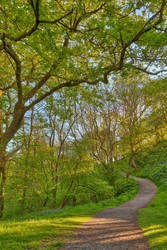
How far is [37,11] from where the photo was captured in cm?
543

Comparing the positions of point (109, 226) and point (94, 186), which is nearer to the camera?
point (109, 226)

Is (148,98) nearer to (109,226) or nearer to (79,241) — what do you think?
(109,226)

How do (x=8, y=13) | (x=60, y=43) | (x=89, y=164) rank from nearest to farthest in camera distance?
(x=8, y=13), (x=60, y=43), (x=89, y=164)

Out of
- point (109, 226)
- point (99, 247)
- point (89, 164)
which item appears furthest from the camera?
point (89, 164)

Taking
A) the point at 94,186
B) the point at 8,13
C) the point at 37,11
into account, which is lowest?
the point at 94,186

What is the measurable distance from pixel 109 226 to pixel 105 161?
480 inches

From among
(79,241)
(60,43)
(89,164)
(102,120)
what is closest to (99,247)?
(79,241)

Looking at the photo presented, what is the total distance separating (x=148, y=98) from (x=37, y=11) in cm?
1711

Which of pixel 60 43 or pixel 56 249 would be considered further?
pixel 60 43

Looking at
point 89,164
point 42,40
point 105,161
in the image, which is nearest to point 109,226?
point 89,164

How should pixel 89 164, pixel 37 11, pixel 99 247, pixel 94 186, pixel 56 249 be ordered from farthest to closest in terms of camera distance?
pixel 94 186 < pixel 89 164 < pixel 37 11 < pixel 99 247 < pixel 56 249

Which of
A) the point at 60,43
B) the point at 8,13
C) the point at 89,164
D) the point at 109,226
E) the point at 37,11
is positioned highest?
the point at 60,43

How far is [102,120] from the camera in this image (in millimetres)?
21531

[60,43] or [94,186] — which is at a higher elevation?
[60,43]
